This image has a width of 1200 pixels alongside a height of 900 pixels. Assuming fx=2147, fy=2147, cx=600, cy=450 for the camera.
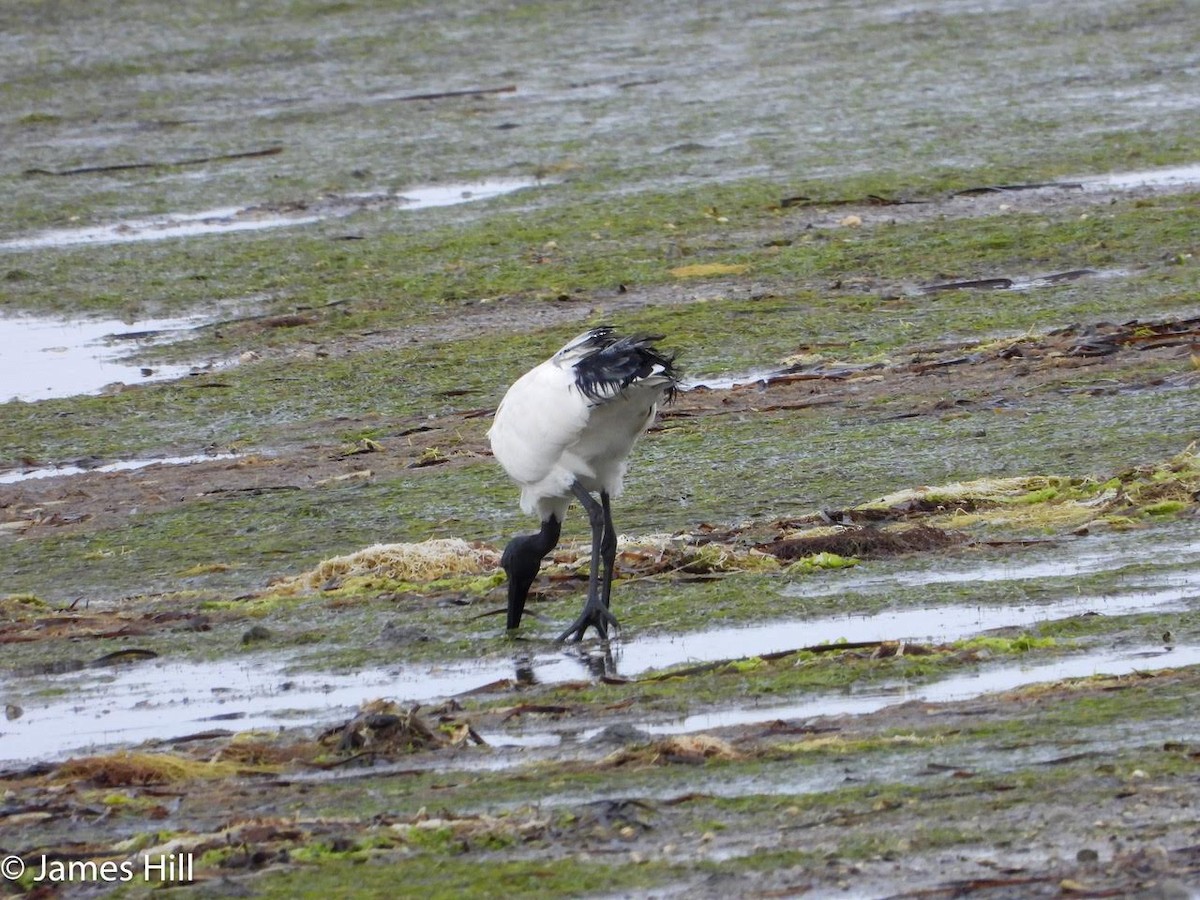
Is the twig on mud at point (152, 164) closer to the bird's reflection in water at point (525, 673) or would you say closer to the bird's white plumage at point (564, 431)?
the bird's white plumage at point (564, 431)

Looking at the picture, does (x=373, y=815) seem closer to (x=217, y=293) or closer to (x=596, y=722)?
(x=596, y=722)

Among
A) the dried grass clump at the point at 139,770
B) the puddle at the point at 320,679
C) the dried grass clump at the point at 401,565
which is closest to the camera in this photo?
the dried grass clump at the point at 139,770

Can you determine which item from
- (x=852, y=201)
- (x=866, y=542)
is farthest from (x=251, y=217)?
(x=866, y=542)

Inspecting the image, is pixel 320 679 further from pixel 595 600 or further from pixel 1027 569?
pixel 1027 569

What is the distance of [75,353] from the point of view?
15.4 metres

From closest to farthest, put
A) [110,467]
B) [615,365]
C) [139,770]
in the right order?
[139,770] → [615,365] → [110,467]

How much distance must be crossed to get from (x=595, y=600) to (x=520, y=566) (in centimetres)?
43

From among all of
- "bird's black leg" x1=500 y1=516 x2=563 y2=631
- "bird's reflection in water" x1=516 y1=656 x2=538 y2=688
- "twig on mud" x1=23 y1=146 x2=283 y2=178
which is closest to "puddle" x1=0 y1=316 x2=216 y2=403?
"twig on mud" x1=23 y1=146 x2=283 y2=178

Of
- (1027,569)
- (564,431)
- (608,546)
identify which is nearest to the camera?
(1027,569)

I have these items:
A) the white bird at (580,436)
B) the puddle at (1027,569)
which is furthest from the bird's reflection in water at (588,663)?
the puddle at (1027,569)

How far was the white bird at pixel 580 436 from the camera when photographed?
8.64 meters

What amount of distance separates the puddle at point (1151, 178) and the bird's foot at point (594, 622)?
32.0 feet

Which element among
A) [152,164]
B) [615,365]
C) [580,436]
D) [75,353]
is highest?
[615,365]

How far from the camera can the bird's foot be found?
28.3ft
